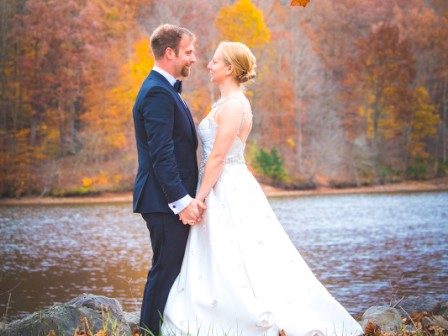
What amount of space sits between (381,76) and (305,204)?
1570 cm

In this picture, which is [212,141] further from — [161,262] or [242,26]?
[242,26]

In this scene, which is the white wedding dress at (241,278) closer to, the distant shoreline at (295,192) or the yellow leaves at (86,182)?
the distant shoreline at (295,192)

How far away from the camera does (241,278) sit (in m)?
3.79

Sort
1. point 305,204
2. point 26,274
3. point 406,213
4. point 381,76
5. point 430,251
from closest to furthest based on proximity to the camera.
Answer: point 26,274
point 430,251
point 406,213
point 305,204
point 381,76

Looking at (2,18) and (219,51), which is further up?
(2,18)

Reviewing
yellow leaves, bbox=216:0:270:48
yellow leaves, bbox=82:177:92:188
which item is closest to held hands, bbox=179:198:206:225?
yellow leaves, bbox=82:177:92:188

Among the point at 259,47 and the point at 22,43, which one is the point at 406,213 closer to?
the point at 259,47

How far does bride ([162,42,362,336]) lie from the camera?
3748 millimetres

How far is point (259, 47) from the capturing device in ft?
105

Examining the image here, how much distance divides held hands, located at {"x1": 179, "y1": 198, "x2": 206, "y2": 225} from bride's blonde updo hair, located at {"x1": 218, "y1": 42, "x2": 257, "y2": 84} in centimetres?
76

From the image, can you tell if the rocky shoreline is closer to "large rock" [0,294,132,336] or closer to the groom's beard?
"large rock" [0,294,132,336]

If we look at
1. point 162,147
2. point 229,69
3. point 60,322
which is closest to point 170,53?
point 229,69

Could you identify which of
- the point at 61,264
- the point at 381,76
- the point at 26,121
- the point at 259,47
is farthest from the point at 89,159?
the point at 61,264

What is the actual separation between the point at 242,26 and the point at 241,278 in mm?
28456
